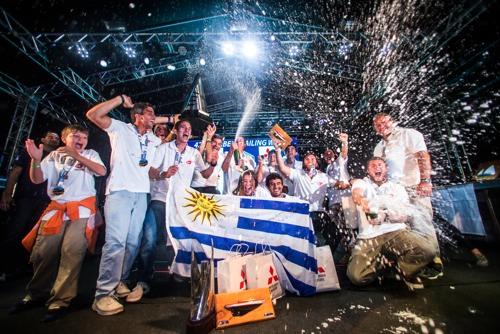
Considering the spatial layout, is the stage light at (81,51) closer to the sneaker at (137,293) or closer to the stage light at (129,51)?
the stage light at (129,51)

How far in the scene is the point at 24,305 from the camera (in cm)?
259

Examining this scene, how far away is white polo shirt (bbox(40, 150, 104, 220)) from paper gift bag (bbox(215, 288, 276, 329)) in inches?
78.8

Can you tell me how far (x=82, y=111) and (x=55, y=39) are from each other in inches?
122

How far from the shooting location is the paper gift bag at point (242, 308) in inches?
83.6

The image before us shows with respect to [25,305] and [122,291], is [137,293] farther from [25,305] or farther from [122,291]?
[25,305]

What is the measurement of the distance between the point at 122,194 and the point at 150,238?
794 millimetres

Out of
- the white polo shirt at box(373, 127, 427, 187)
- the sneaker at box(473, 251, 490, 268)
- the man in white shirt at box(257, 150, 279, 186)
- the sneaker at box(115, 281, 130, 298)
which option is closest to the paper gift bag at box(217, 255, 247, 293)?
the sneaker at box(115, 281, 130, 298)

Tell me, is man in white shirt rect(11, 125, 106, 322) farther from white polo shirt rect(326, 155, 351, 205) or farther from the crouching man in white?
white polo shirt rect(326, 155, 351, 205)

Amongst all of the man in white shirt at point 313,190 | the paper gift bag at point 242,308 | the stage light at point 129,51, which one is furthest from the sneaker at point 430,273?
the stage light at point 129,51

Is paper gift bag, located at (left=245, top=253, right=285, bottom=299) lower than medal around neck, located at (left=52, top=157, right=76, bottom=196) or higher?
lower

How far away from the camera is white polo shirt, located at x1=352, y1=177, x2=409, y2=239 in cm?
313

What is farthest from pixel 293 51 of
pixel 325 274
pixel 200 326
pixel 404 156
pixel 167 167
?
pixel 200 326

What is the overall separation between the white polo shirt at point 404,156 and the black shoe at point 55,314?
4.61 meters

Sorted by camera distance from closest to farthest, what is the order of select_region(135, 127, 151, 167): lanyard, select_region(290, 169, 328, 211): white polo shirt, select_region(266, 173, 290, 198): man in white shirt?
select_region(135, 127, 151, 167): lanyard
select_region(266, 173, 290, 198): man in white shirt
select_region(290, 169, 328, 211): white polo shirt
